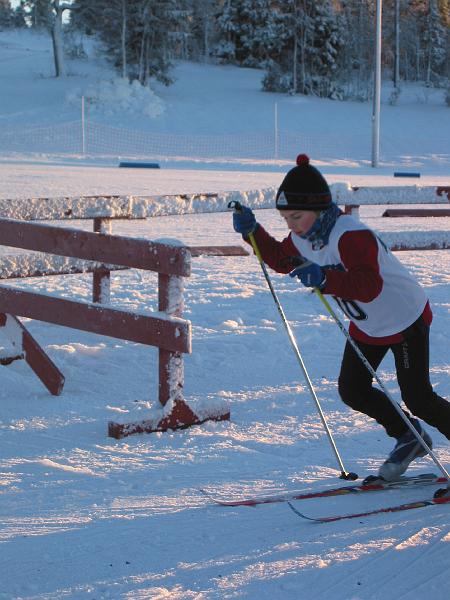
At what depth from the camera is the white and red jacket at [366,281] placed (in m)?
3.72

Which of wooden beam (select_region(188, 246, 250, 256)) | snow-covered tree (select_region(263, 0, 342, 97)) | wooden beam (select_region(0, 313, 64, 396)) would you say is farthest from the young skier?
snow-covered tree (select_region(263, 0, 342, 97))

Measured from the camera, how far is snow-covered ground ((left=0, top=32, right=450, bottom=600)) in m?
3.34

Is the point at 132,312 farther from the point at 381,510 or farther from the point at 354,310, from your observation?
the point at 381,510

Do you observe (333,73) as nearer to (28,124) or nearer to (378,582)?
(28,124)

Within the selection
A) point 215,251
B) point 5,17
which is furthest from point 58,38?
point 5,17

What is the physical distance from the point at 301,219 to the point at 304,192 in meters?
0.12

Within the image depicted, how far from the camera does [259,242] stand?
14.5 ft

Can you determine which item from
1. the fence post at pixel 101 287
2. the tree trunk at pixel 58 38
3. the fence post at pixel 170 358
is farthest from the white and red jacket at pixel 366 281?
the tree trunk at pixel 58 38

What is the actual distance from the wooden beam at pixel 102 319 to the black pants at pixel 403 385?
124 centimetres

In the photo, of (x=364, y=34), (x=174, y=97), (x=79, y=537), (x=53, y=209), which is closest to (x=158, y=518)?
(x=79, y=537)

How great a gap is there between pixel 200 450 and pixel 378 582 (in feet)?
6.09

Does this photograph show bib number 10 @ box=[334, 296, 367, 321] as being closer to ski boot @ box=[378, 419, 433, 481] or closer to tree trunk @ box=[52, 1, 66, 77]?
ski boot @ box=[378, 419, 433, 481]

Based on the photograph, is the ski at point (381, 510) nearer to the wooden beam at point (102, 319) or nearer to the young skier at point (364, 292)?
the young skier at point (364, 292)

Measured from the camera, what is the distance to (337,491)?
4.20 meters
